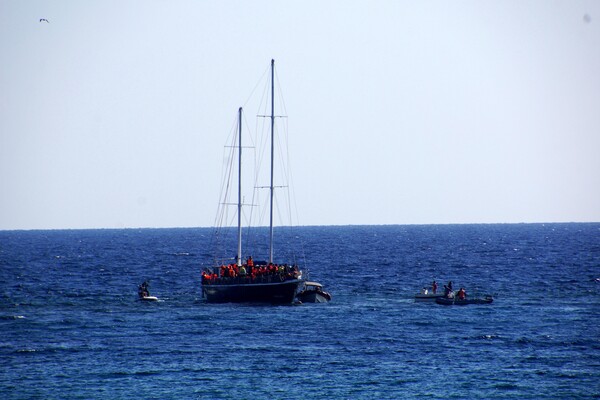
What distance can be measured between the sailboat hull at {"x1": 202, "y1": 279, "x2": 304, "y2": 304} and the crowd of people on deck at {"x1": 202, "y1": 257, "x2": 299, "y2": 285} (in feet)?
1.24

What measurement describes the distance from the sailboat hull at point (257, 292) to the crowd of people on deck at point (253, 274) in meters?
0.38

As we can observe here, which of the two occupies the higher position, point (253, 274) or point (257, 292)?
point (253, 274)

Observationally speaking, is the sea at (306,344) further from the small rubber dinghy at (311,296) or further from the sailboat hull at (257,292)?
the sailboat hull at (257,292)

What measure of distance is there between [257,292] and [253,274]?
57.2 inches

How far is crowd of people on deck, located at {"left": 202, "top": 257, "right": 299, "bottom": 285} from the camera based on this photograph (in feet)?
227

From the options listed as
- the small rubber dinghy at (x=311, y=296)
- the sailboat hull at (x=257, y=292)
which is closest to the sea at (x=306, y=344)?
the small rubber dinghy at (x=311, y=296)

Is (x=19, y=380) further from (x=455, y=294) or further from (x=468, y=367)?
(x=455, y=294)

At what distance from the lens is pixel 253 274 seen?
2753 inches

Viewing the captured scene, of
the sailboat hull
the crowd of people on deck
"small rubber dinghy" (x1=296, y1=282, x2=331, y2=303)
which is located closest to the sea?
"small rubber dinghy" (x1=296, y1=282, x2=331, y2=303)

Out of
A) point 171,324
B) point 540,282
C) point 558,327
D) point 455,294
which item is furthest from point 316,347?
point 540,282

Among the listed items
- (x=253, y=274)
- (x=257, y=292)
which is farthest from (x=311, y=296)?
(x=253, y=274)

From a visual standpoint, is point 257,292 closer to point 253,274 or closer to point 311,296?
point 253,274

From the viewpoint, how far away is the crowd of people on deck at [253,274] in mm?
69250

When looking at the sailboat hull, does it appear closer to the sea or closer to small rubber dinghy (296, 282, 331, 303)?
the sea
